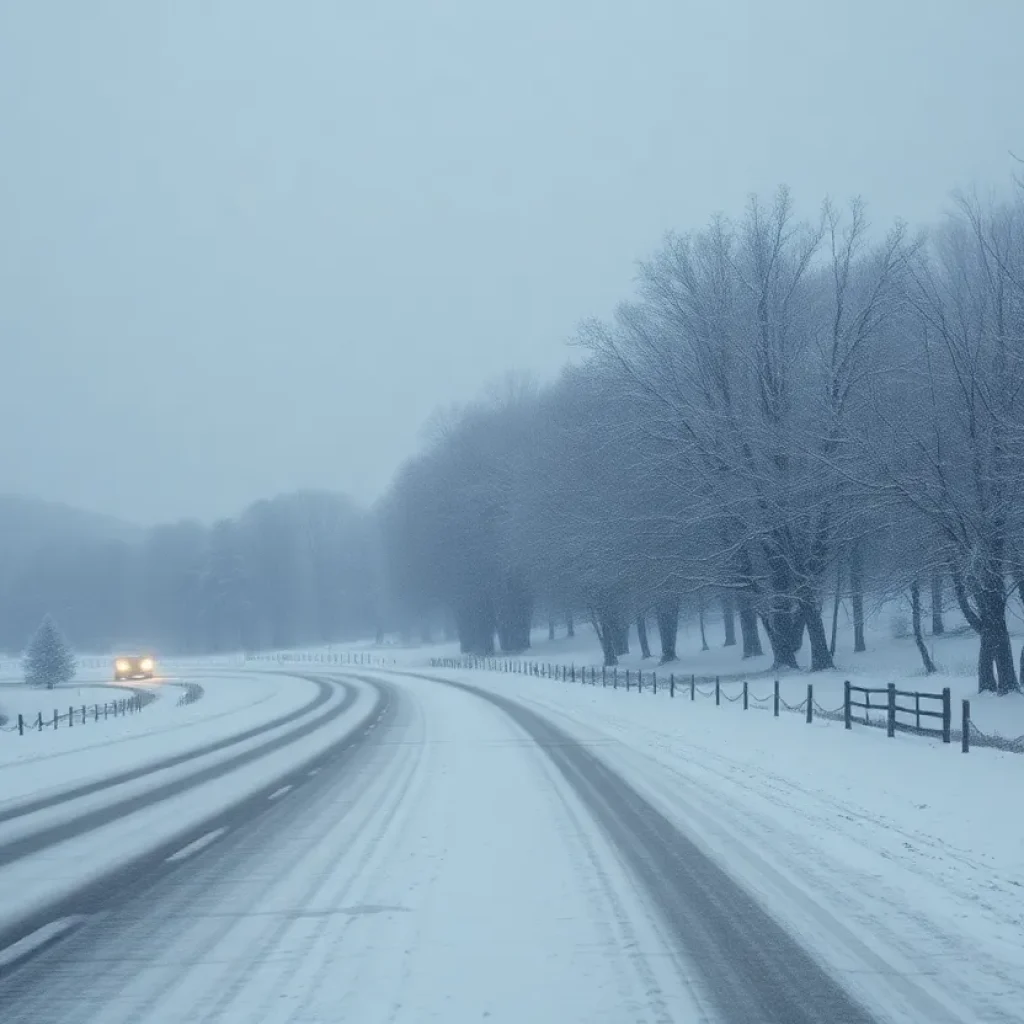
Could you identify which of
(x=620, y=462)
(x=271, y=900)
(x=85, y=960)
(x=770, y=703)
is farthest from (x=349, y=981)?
(x=620, y=462)

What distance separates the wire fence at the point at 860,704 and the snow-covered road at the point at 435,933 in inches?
348

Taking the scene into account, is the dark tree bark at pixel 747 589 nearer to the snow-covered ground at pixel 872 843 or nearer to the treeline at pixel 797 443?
the treeline at pixel 797 443

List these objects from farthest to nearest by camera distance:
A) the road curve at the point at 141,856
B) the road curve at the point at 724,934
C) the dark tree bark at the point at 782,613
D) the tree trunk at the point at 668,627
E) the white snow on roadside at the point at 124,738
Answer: the tree trunk at the point at 668,627
the dark tree bark at the point at 782,613
the white snow on roadside at the point at 124,738
the road curve at the point at 141,856
the road curve at the point at 724,934

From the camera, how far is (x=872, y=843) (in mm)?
12648

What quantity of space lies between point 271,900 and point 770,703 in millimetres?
25724

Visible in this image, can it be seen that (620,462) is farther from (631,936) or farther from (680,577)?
(631,936)

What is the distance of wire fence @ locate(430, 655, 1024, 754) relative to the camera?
856 inches

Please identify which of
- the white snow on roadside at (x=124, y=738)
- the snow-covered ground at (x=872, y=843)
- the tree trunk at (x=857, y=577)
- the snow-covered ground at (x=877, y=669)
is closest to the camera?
the snow-covered ground at (x=872, y=843)

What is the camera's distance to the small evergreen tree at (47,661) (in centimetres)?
7912

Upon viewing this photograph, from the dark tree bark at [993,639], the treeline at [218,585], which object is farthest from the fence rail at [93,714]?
the treeline at [218,585]

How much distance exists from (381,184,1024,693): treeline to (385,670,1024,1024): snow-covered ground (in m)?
8.11

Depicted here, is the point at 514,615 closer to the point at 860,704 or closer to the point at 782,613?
the point at 782,613

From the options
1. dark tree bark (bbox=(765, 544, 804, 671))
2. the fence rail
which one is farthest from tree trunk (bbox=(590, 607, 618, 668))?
the fence rail

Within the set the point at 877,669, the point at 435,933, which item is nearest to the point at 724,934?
the point at 435,933
